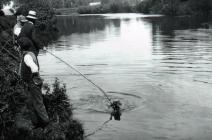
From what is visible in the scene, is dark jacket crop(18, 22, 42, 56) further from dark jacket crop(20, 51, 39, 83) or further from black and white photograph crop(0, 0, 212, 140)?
dark jacket crop(20, 51, 39, 83)

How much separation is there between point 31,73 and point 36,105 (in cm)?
88

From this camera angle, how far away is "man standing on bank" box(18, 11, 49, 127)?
10.5m

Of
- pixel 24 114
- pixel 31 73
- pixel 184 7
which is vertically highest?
pixel 31 73

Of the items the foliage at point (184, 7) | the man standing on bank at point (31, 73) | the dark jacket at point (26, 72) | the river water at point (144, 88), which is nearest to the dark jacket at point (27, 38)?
the man standing on bank at point (31, 73)

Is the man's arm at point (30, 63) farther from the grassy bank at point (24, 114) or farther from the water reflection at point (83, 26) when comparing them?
the water reflection at point (83, 26)

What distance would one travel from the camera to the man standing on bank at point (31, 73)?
10500 millimetres

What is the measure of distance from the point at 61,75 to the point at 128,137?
35.2 feet

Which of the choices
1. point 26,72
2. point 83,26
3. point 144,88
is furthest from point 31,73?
point 83,26

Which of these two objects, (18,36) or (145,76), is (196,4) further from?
(18,36)

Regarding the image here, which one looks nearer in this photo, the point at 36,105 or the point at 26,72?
the point at 26,72

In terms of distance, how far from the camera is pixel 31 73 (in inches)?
413

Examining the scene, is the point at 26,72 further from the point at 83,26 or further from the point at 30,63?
the point at 83,26

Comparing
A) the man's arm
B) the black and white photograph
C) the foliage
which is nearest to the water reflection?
the foliage

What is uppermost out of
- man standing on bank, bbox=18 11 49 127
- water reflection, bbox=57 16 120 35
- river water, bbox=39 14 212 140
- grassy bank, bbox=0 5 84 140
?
man standing on bank, bbox=18 11 49 127
